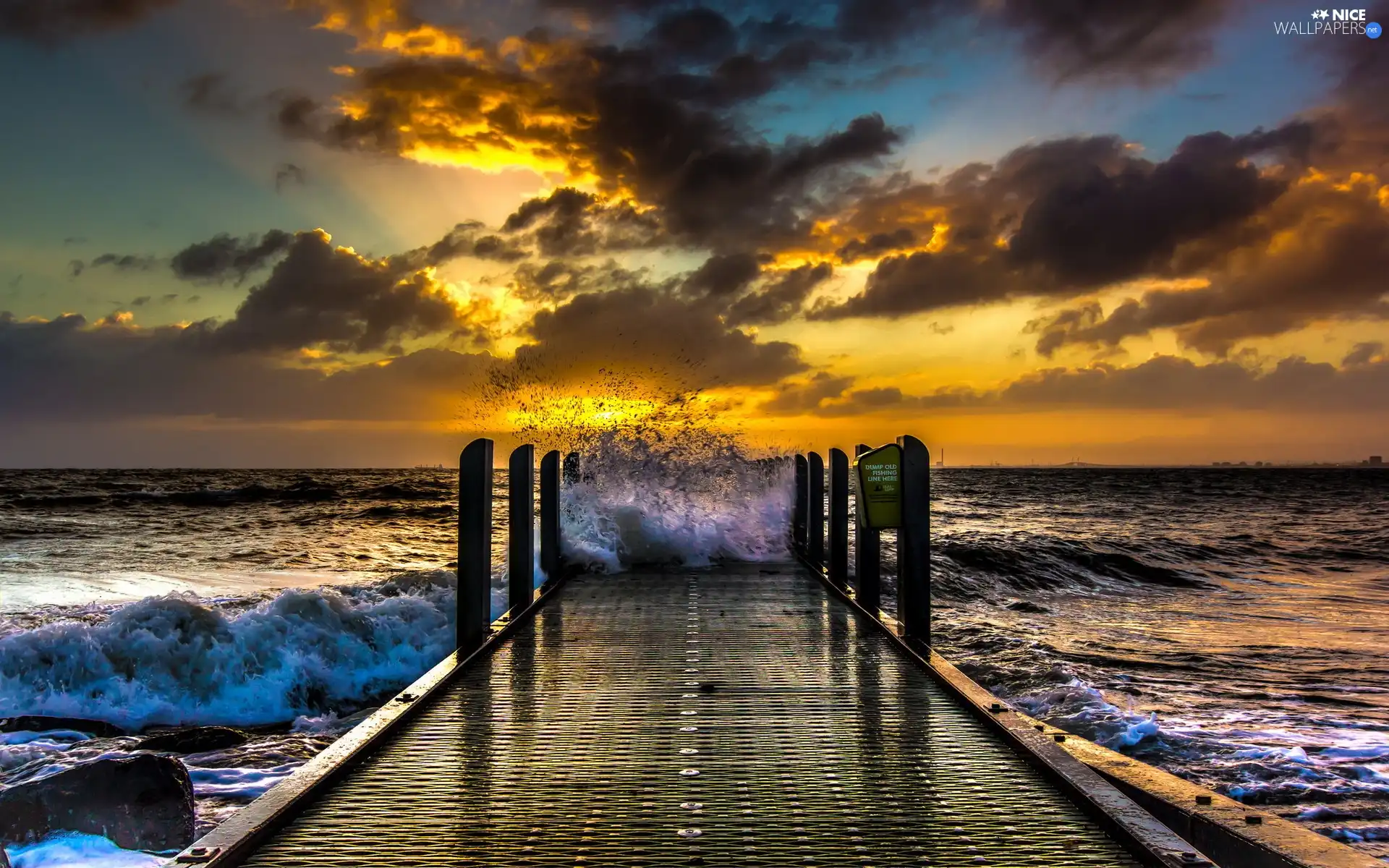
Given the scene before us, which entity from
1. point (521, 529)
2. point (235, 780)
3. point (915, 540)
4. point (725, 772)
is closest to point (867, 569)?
point (915, 540)

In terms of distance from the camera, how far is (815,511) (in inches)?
518

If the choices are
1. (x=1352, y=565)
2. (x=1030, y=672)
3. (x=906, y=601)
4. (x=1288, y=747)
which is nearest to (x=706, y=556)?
(x=1030, y=672)

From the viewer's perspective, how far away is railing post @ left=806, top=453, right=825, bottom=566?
1241 cm

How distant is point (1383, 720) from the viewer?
873 cm

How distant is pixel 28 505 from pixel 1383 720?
51.8 m

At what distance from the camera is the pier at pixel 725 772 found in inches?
144

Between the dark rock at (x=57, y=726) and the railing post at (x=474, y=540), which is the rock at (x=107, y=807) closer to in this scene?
the railing post at (x=474, y=540)

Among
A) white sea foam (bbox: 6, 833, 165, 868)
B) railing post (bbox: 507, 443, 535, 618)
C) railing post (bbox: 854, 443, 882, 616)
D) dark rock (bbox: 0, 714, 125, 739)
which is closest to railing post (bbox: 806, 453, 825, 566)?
railing post (bbox: 854, 443, 882, 616)

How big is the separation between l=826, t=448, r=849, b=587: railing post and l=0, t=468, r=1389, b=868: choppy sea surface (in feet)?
6.48

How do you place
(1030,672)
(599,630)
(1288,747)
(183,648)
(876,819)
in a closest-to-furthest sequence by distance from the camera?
(876,819)
(1288,747)
(599,630)
(183,648)
(1030,672)

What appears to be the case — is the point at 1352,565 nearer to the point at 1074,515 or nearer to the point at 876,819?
the point at 1074,515

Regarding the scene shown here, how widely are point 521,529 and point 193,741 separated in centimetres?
338

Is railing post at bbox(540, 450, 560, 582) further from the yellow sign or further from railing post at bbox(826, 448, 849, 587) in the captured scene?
the yellow sign

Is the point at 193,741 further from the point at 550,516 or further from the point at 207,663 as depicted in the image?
the point at 550,516
